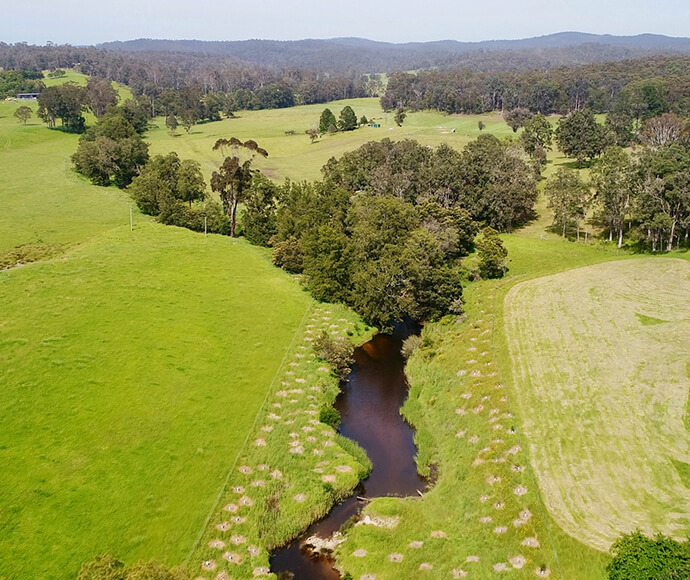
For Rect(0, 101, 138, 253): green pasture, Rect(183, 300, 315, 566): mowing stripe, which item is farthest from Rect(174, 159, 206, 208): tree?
Rect(183, 300, 315, 566): mowing stripe

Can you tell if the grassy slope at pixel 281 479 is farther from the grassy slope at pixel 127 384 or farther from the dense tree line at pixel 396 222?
the dense tree line at pixel 396 222

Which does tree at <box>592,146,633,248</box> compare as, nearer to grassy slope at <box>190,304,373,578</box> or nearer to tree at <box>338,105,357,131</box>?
grassy slope at <box>190,304,373,578</box>

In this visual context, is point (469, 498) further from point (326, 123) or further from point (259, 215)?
point (326, 123)

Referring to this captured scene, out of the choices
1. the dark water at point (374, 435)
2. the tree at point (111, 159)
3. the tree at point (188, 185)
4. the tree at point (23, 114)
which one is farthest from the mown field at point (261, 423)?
the tree at point (23, 114)

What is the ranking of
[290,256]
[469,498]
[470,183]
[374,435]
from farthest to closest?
[470,183] < [290,256] < [374,435] < [469,498]

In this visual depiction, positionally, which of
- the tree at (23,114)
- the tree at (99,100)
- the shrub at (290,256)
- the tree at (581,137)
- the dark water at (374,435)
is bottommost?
the dark water at (374,435)

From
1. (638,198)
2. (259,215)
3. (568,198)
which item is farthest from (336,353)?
(568,198)

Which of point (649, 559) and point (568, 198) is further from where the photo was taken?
point (568, 198)
